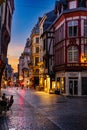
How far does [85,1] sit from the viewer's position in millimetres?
56875

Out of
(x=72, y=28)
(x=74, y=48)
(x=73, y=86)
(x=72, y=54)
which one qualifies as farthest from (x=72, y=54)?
(x=73, y=86)

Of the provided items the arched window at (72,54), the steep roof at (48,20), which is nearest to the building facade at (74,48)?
the arched window at (72,54)

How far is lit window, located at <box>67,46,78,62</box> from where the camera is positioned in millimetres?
54844

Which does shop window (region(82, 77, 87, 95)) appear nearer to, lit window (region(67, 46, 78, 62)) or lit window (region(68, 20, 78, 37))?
lit window (region(67, 46, 78, 62))

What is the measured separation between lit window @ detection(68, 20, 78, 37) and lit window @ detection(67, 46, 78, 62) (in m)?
2.16

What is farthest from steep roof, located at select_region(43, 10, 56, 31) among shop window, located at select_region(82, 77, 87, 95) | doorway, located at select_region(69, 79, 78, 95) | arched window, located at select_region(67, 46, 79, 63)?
shop window, located at select_region(82, 77, 87, 95)

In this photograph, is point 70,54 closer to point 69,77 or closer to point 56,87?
point 69,77

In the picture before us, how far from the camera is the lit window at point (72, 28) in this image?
5538 cm

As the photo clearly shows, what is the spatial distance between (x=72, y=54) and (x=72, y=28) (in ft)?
13.8

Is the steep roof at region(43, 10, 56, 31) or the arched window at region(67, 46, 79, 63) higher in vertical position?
the steep roof at region(43, 10, 56, 31)

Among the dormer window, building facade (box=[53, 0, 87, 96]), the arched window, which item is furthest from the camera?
the dormer window

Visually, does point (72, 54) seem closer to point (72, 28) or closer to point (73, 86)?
point (72, 28)

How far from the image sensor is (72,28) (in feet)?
183

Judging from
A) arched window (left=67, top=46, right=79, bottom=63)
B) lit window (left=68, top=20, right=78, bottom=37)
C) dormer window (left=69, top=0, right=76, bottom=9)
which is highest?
dormer window (left=69, top=0, right=76, bottom=9)
